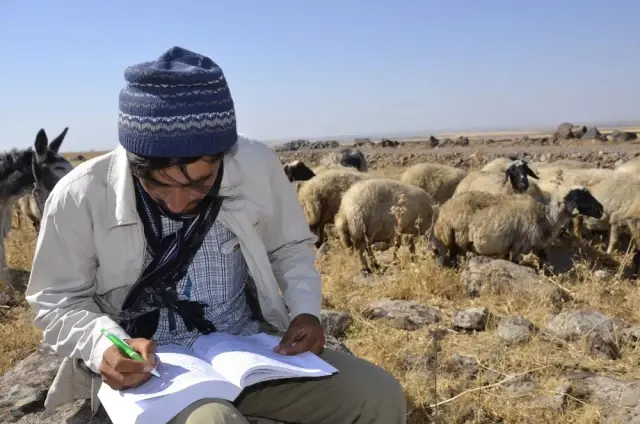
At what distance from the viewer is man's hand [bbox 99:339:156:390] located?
2.01 m

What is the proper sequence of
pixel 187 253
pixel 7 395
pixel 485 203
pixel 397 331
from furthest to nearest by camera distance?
pixel 485 203, pixel 397 331, pixel 7 395, pixel 187 253

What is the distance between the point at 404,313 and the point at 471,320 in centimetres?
58

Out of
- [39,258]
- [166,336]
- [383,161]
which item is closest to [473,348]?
[166,336]

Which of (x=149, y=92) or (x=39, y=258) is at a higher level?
(x=149, y=92)

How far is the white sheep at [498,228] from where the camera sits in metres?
8.18

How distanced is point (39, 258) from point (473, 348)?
3.54 meters

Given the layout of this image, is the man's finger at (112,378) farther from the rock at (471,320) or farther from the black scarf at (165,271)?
the rock at (471,320)

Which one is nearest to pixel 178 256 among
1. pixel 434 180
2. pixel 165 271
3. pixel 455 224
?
pixel 165 271

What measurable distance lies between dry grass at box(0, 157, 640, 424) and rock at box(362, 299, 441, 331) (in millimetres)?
96

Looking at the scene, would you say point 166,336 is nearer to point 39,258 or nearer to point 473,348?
point 39,258

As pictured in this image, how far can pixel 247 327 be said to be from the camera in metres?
2.63

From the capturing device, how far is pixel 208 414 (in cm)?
188

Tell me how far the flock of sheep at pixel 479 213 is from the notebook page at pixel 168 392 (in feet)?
19.0

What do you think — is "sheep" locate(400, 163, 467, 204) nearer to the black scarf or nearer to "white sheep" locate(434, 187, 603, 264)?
"white sheep" locate(434, 187, 603, 264)
